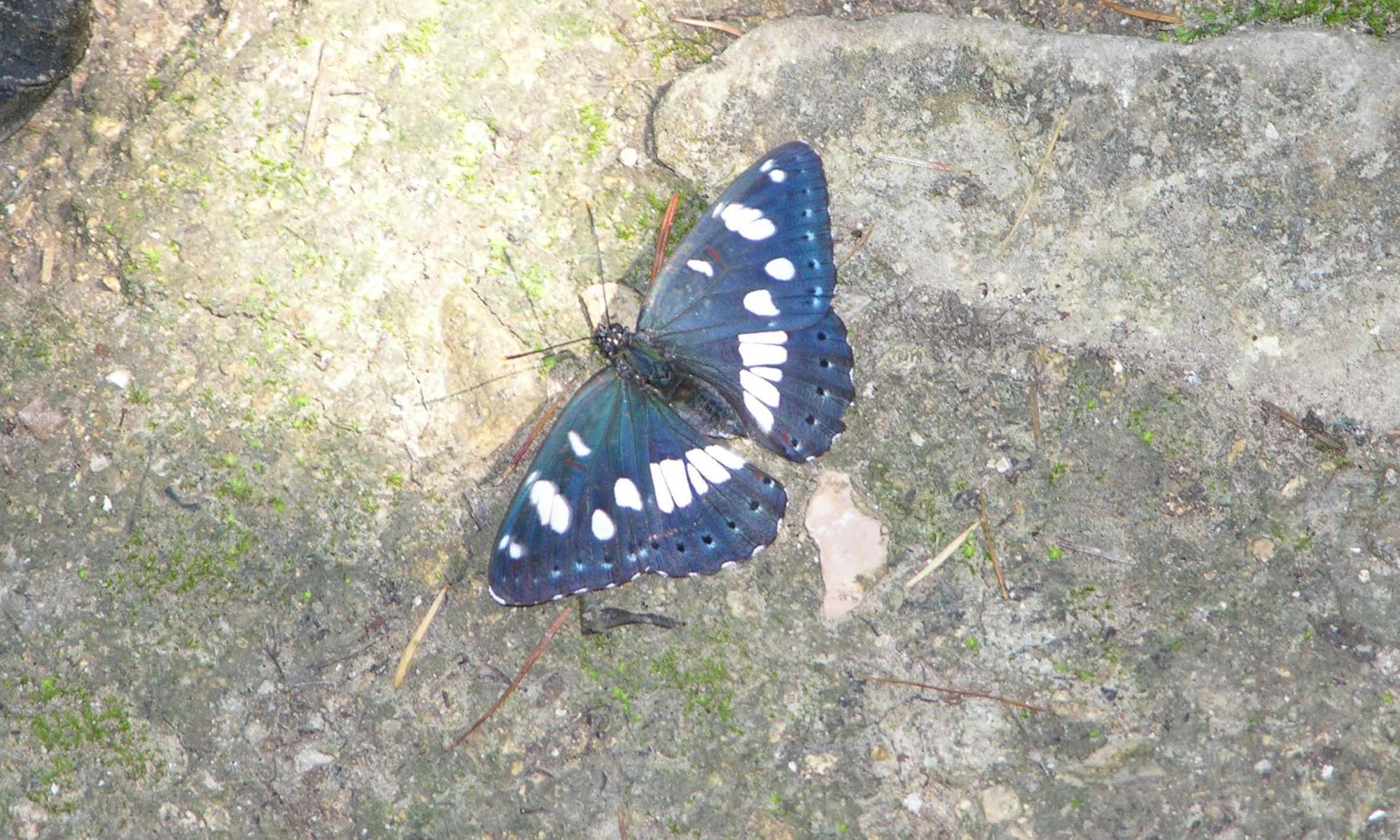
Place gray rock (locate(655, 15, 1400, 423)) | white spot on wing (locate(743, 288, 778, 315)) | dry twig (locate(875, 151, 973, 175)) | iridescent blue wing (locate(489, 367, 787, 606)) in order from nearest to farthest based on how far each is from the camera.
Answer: iridescent blue wing (locate(489, 367, 787, 606)) < white spot on wing (locate(743, 288, 778, 315)) < gray rock (locate(655, 15, 1400, 423)) < dry twig (locate(875, 151, 973, 175))

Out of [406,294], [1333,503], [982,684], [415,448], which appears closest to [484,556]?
[415,448]

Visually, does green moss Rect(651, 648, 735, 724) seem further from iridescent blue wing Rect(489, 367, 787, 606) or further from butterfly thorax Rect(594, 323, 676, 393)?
butterfly thorax Rect(594, 323, 676, 393)

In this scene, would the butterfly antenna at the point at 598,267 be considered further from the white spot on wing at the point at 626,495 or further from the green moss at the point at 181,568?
the green moss at the point at 181,568

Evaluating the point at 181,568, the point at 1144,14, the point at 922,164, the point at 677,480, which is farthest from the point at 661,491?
the point at 1144,14

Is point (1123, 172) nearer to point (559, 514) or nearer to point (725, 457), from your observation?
point (725, 457)

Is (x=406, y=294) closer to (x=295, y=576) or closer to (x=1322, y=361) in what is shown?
(x=295, y=576)

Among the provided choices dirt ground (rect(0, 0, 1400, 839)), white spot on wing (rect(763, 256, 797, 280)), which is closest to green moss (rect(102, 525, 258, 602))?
dirt ground (rect(0, 0, 1400, 839))

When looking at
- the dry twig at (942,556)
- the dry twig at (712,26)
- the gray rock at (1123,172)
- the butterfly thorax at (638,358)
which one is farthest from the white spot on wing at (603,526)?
the dry twig at (712,26)

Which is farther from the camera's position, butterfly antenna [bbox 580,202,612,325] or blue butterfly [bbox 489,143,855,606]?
butterfly antenna [bbox 580,202,612,325]
